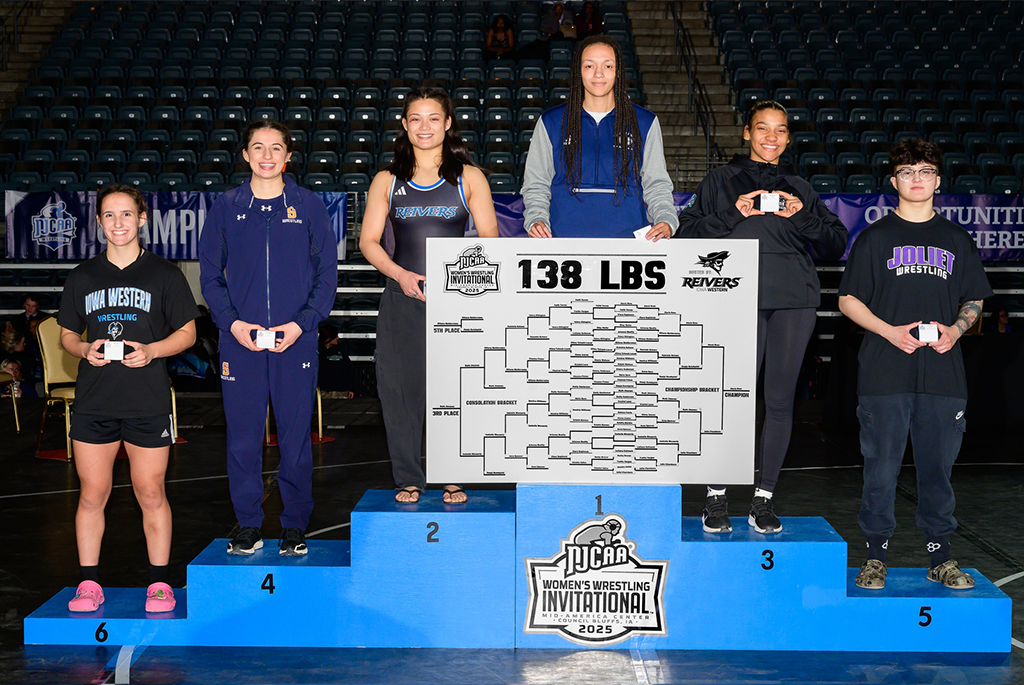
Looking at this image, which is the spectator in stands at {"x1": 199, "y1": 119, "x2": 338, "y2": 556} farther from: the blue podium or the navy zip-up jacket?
the blue podium

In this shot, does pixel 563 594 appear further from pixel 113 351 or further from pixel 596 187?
pixel 113 351

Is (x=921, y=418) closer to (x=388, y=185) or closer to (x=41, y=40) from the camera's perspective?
(x=388, y=185)

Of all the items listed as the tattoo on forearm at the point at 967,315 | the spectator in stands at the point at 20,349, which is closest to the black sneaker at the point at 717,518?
the tattoo on forearm at the point at 967,315

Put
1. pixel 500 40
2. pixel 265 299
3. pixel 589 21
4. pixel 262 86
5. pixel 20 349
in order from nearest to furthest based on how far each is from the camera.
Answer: pixel 265 299 → pixel 20 349 → pixel 262 86 → pixel 589 21 → pixel 500 40

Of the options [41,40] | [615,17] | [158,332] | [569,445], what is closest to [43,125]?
[41,40]

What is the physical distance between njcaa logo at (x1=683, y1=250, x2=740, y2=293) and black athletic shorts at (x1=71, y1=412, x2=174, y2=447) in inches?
89.8

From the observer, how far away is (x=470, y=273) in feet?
13.0

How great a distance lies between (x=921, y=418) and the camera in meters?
4.01

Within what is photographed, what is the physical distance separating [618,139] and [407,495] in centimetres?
178

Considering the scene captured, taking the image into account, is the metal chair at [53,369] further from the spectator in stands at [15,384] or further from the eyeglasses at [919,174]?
the eyeglasses at [919,174]

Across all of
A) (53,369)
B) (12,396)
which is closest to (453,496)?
(53,369)

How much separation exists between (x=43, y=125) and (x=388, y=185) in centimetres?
1156

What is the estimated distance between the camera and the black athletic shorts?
397 cm

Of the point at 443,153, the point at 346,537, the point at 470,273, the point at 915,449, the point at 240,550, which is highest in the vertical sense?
the point at 443,153
